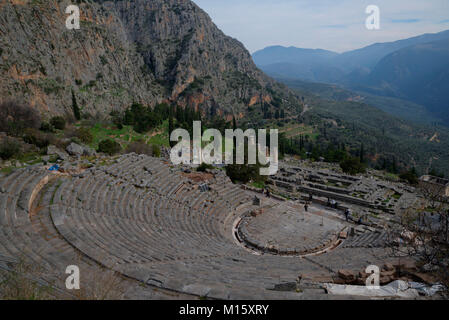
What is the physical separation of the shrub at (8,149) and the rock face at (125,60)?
21561 millimetres

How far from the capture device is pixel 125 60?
71625mm

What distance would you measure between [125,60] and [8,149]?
59.1 metres

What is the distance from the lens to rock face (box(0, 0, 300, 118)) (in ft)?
139

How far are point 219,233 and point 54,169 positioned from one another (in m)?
11.7

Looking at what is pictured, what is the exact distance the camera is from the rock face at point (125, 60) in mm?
42375

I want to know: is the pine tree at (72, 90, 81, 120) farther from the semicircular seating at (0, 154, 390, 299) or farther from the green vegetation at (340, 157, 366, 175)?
the green vegetation at (340, 157, 366, 175)

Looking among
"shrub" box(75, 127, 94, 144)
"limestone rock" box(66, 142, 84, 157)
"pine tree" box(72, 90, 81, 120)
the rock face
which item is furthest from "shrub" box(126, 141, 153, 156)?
the rock face

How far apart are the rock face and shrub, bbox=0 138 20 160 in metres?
21.6

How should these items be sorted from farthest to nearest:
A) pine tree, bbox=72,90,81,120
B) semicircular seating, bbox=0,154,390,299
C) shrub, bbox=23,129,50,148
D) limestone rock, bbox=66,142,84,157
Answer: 1. pine tree, bbox=72,90,81,120
2. shrub, bbox=23,129,50,148
3. limestone rock, bbox=66,142,84,157
4. semicircular seating, bbox=0,154,390,299

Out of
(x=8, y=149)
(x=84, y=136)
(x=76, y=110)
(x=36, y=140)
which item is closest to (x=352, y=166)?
(x=84, y=136)

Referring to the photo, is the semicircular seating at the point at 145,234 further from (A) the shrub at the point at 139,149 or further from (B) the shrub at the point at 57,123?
(B) the shrub at the point at 57,123
